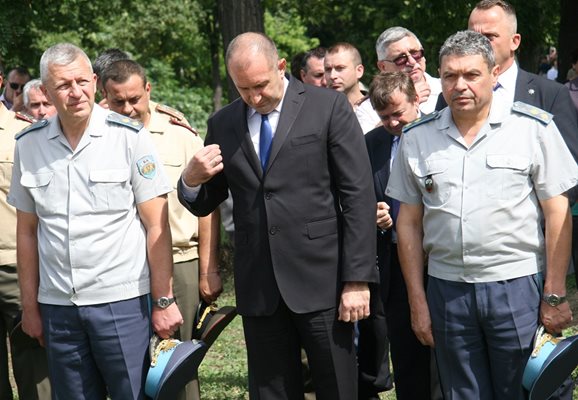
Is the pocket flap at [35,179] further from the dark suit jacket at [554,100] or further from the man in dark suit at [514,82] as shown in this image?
the dark suit jacket at [554,100]

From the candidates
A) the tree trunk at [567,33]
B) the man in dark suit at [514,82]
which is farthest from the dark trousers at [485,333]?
the tree trunk at [567,33]

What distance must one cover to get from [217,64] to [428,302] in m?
20.7

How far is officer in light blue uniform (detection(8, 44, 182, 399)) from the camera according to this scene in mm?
4727

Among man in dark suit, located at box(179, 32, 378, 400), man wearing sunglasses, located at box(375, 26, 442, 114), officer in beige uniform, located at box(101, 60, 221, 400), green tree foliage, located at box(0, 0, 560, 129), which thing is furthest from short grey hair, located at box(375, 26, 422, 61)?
green tree foliage, located at box(0, 0, 560, 129)

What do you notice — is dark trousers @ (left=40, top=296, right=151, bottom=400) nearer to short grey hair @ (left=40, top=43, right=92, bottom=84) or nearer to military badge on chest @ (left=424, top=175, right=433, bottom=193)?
short grey hair @ (left=40, top=43, right=92, bottom=84)

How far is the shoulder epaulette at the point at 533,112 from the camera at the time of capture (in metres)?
4.48

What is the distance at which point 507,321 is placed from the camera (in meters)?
4.43

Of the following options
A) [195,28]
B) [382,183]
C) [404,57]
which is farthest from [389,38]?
[195,28]

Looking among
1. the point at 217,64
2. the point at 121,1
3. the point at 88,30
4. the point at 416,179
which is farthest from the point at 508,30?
the point at 217,64

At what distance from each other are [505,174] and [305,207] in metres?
0.91

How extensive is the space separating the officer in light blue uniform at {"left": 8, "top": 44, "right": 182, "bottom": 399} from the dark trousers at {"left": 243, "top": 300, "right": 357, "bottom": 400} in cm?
43

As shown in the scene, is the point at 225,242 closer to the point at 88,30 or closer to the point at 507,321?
the point at 507,321

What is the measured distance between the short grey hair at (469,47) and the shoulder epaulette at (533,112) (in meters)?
0.21

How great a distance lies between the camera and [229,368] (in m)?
8.01
